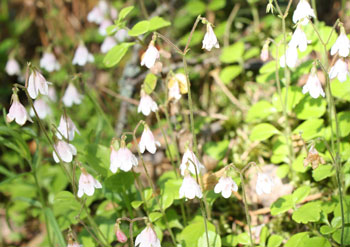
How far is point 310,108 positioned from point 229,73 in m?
1.14

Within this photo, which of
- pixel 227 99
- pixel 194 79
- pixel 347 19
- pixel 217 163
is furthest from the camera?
pixel 194 79

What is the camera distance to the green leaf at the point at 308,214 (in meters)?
1.99

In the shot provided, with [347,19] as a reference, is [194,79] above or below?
below

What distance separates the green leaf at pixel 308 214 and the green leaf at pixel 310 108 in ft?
2.10

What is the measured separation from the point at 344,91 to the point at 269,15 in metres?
1.83

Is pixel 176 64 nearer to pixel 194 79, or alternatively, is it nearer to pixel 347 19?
pixel 194 79

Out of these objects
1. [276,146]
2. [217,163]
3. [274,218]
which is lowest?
[274,218]

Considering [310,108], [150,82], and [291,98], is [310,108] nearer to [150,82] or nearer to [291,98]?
[291,98]

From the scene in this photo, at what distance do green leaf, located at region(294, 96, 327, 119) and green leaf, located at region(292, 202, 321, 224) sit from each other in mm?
640

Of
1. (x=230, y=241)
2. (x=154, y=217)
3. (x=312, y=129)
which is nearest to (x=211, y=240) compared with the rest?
(x=230, y=241)

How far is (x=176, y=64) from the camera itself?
3.89 metres

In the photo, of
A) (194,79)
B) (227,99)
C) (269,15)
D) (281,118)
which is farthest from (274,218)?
(269,15)

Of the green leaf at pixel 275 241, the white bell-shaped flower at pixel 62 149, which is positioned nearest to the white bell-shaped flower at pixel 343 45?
the green leaf at pixel 275 241

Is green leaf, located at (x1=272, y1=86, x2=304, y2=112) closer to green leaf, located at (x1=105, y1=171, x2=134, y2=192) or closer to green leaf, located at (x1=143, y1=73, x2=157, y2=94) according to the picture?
green leaf, located at (x1=143, y1=73, x2=157, y2=94)
